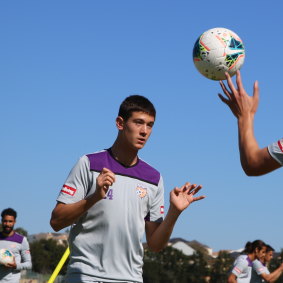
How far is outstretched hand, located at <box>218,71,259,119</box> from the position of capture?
5020 millimetres

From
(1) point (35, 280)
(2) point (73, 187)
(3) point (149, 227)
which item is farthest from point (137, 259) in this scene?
(1) point (35, 280)

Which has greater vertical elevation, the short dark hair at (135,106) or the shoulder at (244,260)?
the short dark hair at (135,106)

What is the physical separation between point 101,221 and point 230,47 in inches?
95.9

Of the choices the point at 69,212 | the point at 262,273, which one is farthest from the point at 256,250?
the point at 69,212

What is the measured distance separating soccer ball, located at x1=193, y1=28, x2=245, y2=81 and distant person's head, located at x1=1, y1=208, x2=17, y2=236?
284 inches

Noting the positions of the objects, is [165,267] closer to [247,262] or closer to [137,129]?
[247,262]

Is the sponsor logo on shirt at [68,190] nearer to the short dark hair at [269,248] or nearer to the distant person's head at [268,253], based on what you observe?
the distant person's head at [268,253]

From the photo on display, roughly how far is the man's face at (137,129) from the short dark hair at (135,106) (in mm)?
40

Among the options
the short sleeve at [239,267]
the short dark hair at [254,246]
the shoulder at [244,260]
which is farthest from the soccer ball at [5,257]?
the short dark hair at [254,246]

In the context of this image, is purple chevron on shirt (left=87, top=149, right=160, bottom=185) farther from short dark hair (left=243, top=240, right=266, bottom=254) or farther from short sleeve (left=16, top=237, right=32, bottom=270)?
short dark hair (left=243, top=240, right=266, bottom=254)

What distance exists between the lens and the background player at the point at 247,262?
1517cm

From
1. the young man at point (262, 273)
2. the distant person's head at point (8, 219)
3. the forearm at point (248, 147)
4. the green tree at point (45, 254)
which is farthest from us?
the green tree at point (45, 254)

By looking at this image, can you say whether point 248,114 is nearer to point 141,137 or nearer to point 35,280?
point 141,137

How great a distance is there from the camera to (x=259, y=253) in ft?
50.4
